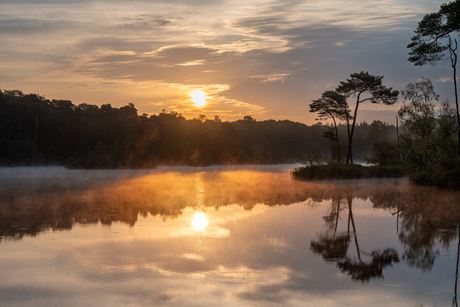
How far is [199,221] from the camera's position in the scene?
38.7 ft

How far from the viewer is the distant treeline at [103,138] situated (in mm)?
69250

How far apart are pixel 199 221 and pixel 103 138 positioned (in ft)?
243

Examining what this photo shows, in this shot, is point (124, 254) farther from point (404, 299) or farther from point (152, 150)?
point (152, 150)

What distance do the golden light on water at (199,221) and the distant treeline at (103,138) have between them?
57419 mm

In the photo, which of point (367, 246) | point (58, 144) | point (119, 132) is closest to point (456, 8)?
point (367, 246)

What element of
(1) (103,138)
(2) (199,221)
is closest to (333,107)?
(2) (199,221)

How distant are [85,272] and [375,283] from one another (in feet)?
15.8

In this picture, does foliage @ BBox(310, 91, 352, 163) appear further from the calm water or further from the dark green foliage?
the calm water

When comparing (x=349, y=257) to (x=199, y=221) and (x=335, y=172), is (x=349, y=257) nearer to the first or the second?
(x=199, y=221)

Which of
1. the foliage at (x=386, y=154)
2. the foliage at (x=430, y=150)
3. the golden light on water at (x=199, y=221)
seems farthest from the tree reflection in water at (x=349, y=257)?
the foliage at (x=386, y=154)

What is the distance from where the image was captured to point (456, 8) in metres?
21.5

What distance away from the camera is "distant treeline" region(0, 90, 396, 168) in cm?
6925

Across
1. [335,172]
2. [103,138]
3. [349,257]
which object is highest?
[103,138]

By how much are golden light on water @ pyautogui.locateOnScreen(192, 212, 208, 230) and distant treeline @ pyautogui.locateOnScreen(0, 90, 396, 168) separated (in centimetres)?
5742
